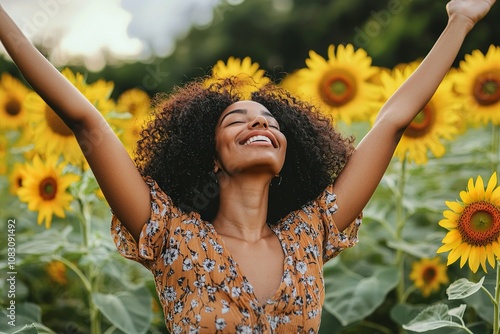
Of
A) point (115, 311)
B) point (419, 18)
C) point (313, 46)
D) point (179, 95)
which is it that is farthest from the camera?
point (313, 46)

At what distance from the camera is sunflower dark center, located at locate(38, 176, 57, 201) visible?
9.72 feet

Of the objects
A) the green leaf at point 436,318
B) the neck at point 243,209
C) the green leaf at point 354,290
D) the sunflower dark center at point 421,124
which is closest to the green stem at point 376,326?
the green leaf at point 354,290

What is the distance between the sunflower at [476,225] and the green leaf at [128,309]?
125 centimetres

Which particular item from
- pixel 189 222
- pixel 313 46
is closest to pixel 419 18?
pixel 313 46

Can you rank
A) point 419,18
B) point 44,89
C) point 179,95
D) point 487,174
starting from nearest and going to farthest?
point 44,89 < point 179,95 < point 487,174 < point 419,18

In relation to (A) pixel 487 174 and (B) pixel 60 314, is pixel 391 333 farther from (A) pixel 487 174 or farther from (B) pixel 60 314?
(B) pixel 60 314

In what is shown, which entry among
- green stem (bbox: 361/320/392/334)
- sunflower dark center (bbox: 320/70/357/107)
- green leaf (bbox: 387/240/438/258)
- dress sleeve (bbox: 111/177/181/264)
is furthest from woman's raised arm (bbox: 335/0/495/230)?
sunflower dark center (bbox: 320/70/357/107)

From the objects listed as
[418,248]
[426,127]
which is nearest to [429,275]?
[418,248]

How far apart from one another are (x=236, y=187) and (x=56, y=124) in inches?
49.9

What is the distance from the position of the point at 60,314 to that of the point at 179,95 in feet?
4.96

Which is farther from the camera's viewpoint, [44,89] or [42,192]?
[42,192]

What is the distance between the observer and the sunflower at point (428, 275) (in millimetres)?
3373

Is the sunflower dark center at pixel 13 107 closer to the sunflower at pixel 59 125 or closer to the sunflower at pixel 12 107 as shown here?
the sunflower at pixel 12 107

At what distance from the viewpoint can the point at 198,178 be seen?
2.28 metres
